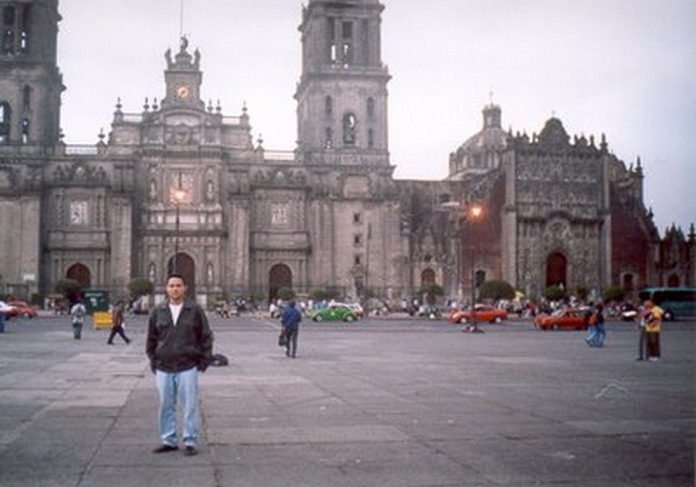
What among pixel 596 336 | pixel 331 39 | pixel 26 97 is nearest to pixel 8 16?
pixel 26 97

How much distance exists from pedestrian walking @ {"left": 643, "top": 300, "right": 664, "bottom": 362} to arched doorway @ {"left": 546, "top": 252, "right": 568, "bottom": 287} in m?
51.5

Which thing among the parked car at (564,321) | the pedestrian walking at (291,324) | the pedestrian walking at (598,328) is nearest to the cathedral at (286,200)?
the parked car at (564,321)

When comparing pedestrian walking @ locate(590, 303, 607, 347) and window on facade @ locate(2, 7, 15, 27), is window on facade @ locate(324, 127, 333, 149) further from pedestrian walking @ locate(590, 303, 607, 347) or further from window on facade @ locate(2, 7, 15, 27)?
pedestrian walking @ locate(590, 303, 607, 347)

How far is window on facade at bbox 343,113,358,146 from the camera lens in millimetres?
72188

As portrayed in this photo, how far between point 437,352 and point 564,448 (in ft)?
53.1

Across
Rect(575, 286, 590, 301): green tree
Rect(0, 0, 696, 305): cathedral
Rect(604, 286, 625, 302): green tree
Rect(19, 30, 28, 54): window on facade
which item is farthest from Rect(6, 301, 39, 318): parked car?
Rect(604, 286, 625, 302): green tree

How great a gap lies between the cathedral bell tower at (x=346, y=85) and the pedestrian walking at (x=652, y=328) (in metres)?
49.7

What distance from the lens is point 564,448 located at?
31.1 feet

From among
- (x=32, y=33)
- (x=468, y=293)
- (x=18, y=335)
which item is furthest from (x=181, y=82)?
(x=18, y=335)

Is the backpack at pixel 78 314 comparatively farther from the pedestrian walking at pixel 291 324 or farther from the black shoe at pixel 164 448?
the black shoe at pixel 164 448

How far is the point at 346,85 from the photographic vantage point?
2820 inches

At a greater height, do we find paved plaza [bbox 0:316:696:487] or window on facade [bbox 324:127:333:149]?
window on facade [bbox 324:127:333:149]

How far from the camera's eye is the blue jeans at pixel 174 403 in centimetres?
917

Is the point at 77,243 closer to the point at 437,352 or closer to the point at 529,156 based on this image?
the point at 529,156
